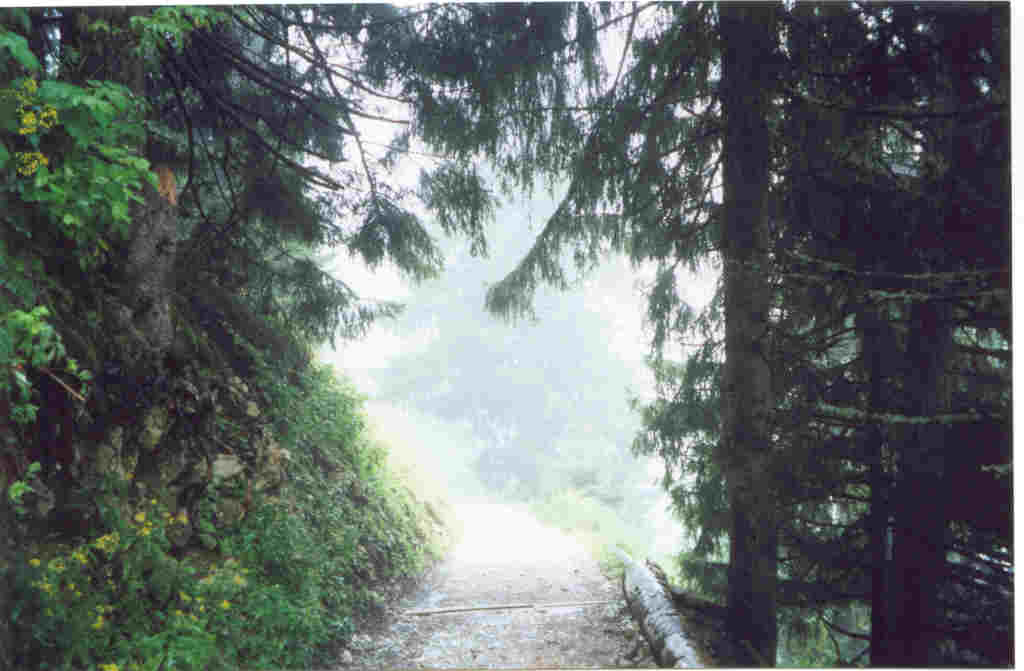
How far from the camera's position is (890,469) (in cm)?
272

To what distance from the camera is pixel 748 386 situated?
2.95 m

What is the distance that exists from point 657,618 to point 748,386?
1.70 m

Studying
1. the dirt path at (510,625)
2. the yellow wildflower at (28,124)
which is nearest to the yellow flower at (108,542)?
Result: the dirt path at (510,625)

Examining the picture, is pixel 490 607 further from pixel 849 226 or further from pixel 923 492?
pixel 849 226

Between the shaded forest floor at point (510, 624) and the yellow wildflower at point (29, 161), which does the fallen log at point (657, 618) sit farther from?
the yellow wildflower at point (29, 161)

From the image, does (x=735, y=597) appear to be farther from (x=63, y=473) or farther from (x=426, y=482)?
(x=426, y=482)

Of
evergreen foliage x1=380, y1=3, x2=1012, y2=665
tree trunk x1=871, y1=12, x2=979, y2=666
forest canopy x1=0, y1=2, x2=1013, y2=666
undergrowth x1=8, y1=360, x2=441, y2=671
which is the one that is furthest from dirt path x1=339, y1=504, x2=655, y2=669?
tree trunk x1=871, y1=12, x2=979, y2=666

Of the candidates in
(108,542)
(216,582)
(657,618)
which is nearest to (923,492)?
(657,618)

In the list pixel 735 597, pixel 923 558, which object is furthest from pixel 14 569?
pixel 923 558

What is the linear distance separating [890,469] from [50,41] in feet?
14.8

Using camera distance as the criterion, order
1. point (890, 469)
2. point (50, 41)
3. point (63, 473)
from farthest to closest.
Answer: point (890, 469) < point (50, 41) < point (63, 473)

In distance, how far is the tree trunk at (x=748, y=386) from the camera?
281 cm

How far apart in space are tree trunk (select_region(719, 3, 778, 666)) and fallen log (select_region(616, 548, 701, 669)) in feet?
1.11

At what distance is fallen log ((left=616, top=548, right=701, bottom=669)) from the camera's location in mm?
2898
